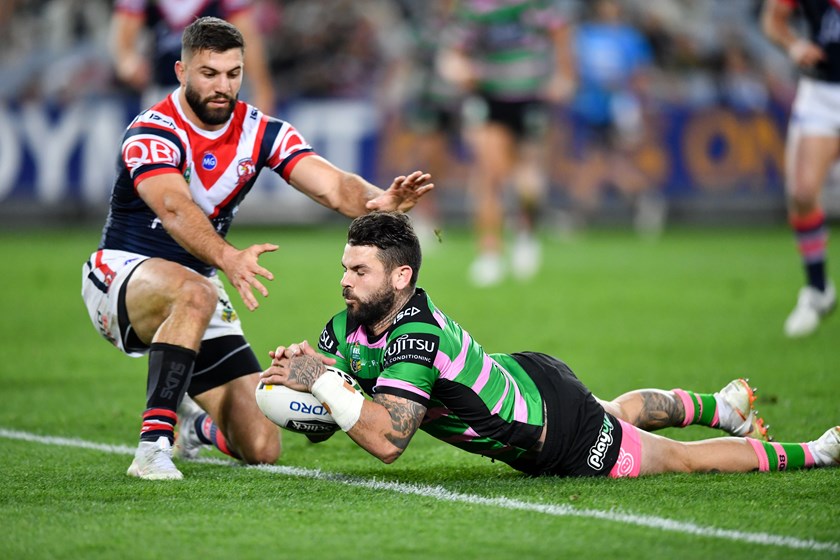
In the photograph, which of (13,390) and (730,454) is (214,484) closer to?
(730,454)

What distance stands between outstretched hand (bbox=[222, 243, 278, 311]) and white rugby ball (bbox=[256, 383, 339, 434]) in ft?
1.14

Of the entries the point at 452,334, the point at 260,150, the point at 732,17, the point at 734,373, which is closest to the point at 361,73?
the point at 732,17

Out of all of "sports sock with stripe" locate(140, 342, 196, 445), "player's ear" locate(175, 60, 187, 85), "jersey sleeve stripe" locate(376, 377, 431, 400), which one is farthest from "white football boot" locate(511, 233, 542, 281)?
"jersey sleeve stripe" locate(376, 377, 431, 400)

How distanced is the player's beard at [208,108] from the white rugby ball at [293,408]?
54.2 inches

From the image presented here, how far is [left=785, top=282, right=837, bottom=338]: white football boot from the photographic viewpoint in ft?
32.9

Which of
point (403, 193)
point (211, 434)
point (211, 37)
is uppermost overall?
point (211, 37)

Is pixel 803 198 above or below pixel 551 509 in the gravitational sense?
above

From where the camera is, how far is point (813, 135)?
967 centimetres

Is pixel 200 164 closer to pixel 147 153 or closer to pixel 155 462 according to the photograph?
pixel 147 153

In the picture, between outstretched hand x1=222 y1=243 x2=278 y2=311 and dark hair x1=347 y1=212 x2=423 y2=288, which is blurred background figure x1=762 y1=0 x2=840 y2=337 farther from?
outstretched hand x1=222 y1=243 x2=278 y2=311

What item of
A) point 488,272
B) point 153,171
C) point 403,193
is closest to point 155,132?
point 153,171

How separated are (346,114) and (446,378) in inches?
592

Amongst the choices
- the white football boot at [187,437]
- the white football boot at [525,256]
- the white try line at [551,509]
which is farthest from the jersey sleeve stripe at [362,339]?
the white football boot at [525,256]

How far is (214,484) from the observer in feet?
17.6
